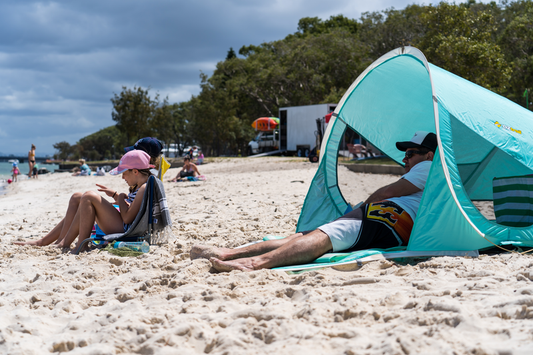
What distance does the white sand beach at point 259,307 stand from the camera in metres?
1.88

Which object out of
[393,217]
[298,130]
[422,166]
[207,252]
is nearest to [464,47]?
[298,130]

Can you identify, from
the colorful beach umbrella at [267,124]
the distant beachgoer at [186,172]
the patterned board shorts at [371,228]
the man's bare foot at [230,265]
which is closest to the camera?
the man's bare foot at [230,265]

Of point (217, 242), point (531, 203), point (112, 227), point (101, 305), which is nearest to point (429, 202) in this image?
point (531, 203)

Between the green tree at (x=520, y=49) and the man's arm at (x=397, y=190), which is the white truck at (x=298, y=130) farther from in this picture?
the man's arm at (x=397, y=190)

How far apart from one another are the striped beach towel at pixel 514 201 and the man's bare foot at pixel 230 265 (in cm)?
267

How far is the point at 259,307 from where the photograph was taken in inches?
91.0

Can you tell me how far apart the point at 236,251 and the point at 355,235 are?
929 millimetres

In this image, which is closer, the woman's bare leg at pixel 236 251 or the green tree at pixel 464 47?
the woman's bare leg at pixel 236 251

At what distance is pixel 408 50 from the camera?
170 inches

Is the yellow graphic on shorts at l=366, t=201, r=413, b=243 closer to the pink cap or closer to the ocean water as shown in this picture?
the pink cap

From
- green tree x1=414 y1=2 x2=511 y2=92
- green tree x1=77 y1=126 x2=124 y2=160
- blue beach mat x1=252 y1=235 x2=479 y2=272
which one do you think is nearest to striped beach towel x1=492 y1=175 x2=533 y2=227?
blue beach mat x1=252 y1=235 x2=479 y2=272

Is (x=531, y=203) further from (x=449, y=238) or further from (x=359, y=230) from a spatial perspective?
(x=359, y=230)

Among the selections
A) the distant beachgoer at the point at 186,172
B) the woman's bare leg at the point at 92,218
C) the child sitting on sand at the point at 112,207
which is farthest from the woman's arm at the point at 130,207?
the distant beachgoer at the point at 186,172

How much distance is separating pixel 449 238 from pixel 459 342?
1630 millimetres
